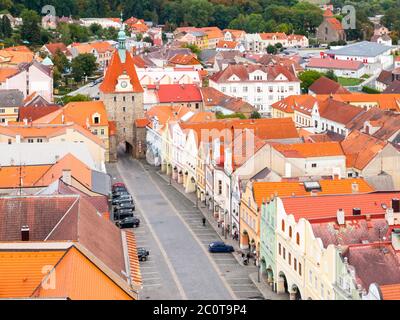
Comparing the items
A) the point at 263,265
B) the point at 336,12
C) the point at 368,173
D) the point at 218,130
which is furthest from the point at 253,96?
the point at 336,12

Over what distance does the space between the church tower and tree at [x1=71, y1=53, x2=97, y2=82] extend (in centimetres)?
3145

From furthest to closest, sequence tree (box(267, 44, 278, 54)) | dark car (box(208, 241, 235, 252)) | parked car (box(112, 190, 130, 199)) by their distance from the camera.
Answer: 1. tree (box(267, 44, 278, 54))
2. parked car (box(112, 190, 130, 199))
3. dark car (box(208, 241, 235, 252))

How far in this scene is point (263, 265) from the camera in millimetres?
28719

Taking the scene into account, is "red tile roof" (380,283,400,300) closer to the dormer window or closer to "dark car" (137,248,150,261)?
"dark car" (137,248,150,261)

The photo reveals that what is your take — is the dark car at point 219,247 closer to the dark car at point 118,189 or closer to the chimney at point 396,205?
the chimney at point 396,205

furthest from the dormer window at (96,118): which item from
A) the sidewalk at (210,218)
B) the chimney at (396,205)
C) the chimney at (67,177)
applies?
the chimney at (396,205)

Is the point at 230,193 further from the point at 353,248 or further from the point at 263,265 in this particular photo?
the point at 353,248

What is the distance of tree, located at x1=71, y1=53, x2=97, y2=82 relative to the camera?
85.9m

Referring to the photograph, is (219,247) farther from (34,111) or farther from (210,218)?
(34,111)

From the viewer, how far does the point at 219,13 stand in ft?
471

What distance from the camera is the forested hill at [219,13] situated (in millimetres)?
135000

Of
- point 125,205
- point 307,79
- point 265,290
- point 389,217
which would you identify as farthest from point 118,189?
point 307,79

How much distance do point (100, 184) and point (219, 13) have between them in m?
114

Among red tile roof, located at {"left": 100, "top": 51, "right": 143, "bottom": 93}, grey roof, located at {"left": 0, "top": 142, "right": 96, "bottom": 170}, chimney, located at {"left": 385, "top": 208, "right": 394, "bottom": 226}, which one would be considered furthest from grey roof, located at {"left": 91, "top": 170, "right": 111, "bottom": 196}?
red tile roof, located at {"left": 100, "top": 51, "right": 143, "bottom": 93}
